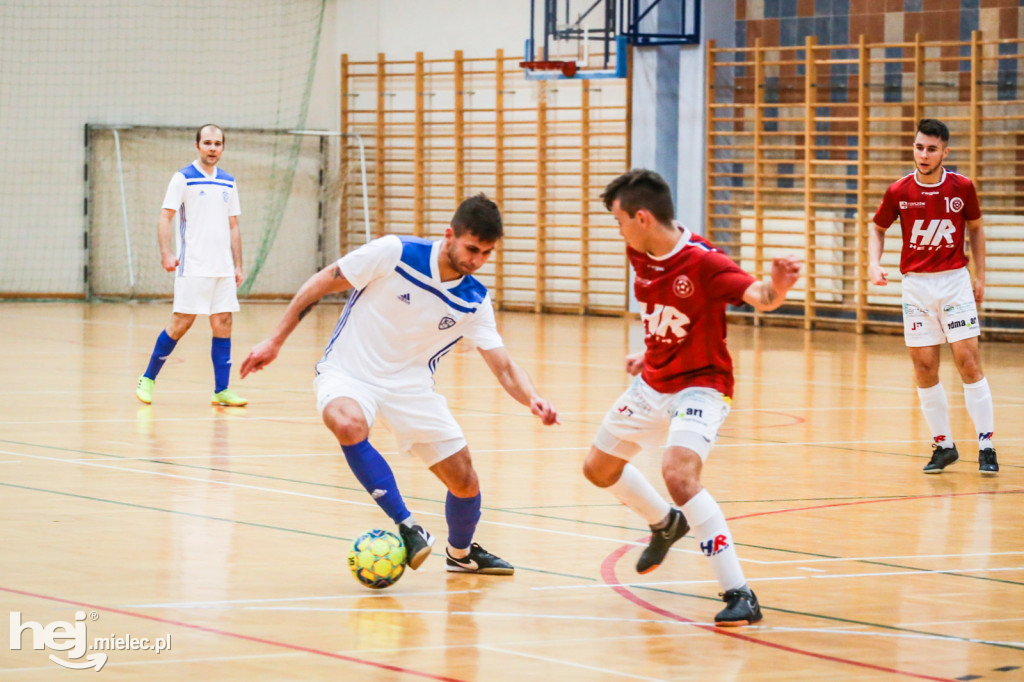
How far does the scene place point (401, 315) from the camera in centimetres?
550

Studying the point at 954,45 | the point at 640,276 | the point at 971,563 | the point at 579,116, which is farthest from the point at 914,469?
the point at 579,116

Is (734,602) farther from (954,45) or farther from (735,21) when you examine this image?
(735,21)

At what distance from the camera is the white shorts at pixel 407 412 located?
5438 millimetres

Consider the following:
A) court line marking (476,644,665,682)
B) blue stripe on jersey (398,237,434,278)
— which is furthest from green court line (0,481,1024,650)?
blue stripe on jersey (398,237,434,278)

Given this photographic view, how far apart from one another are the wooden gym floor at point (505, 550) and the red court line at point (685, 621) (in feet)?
0.06

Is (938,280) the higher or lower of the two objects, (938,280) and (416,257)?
the lower

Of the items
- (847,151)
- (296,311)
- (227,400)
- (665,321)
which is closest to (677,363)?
(665,321)

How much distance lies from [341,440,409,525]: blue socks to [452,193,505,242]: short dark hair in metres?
0.86

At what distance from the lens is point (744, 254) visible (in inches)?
791

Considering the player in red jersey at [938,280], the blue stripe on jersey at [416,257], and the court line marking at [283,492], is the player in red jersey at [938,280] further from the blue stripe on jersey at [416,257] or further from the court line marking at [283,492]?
the blue stripe on jersey at [416,257]

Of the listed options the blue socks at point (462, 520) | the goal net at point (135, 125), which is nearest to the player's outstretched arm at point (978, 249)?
the blue socks at point (462, 520)

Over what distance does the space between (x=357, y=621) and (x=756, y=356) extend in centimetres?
1089

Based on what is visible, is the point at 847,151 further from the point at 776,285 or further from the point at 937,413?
the point at 776,285

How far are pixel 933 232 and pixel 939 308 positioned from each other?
0.43 m
